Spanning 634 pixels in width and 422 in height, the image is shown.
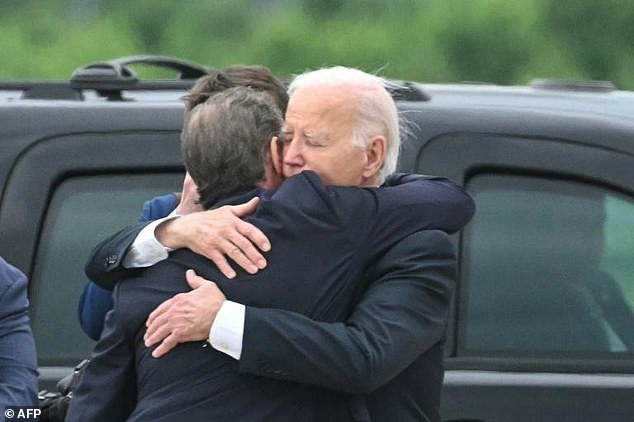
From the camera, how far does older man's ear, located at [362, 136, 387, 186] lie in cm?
265

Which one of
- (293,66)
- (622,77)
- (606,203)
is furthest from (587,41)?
(606,203)

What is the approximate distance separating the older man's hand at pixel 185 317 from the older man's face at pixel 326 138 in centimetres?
26

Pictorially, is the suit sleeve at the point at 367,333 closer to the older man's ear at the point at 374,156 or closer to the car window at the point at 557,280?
the older man's ear at the point at 374,156

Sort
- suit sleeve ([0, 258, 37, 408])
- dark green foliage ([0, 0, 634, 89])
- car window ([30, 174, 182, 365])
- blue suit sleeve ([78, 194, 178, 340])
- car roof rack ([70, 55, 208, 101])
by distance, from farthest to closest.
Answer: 1. dark green foliage ([0, 0, 634, 89])
2. car roof rack ([70, 55, 208, 101])
3. car window ([30, 174, 182, 365])
4. blue suit sleeve ([78, 194, 178, 340])
5. suit sleeve ([0, 258, 37, 408])

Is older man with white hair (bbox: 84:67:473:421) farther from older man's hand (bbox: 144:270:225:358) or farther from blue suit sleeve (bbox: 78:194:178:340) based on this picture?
blue suit sleeve (bbox: 78:194:178:340)

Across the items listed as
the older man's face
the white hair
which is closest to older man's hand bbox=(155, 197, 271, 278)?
the older man's face

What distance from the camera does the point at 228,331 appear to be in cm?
253

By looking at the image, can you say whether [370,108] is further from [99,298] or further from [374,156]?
[99,298]

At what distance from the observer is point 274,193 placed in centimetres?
264

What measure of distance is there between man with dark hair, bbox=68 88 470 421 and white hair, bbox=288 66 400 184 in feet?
0.10

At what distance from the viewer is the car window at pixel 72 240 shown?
3496mm

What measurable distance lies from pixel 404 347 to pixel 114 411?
511 millimetres

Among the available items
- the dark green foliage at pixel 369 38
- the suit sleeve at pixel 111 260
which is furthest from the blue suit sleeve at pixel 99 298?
the dark green foliage at pixel 369 38

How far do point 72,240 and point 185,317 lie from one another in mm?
1041
